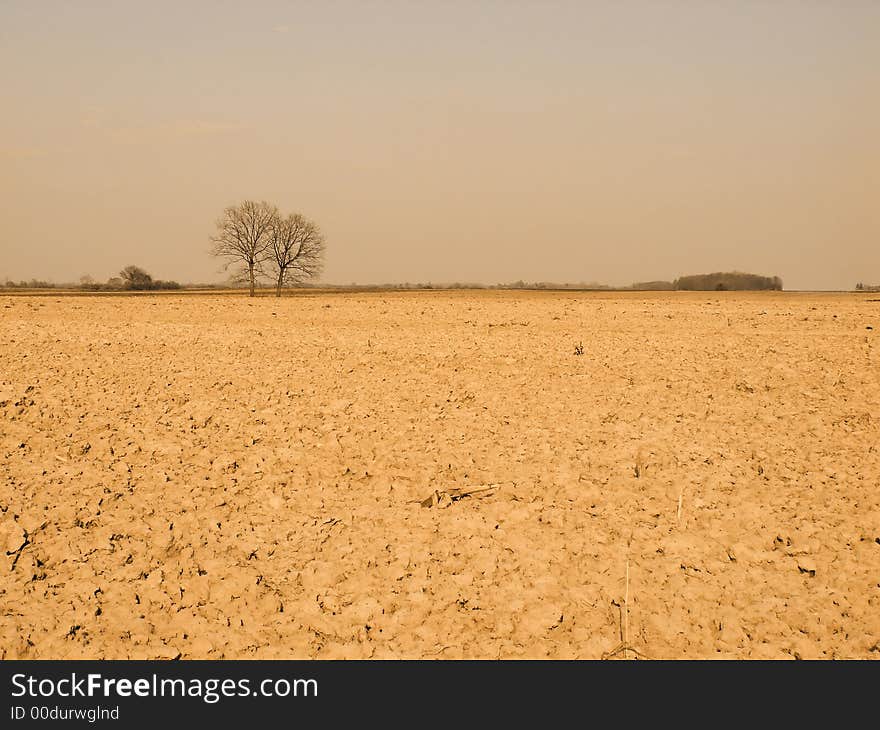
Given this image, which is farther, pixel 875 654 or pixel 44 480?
pixel 44 480

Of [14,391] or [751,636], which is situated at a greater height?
[14,391]

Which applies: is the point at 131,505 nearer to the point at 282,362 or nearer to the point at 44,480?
the point at 44,480

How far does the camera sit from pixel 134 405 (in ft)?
35.9

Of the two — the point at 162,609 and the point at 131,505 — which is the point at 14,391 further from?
the point at 162,609

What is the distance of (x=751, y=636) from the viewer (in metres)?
6.87

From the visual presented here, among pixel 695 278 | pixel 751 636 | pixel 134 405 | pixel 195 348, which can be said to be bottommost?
pixel 751 636

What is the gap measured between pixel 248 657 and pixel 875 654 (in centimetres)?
681
